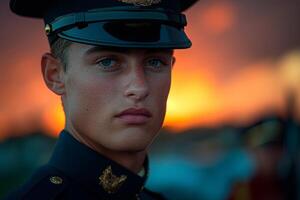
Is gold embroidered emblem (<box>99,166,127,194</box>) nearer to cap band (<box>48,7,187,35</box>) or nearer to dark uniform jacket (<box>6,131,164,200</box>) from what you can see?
dark uniform jacket (<box>6,131,164,200</box>)

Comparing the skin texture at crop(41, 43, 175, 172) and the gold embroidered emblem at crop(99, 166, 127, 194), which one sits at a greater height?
the skin texture at crop(41, 43, 175, 172)

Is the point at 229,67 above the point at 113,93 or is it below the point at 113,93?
below

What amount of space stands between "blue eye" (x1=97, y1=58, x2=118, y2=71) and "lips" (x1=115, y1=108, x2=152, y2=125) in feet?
0.38

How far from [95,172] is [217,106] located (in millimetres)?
2684

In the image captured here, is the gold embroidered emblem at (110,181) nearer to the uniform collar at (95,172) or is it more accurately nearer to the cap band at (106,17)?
the uniform collar at (95,172)

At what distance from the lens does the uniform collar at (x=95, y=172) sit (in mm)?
1822

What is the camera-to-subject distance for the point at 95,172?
1.83 metres

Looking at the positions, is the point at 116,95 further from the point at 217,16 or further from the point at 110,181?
the point at 217,16

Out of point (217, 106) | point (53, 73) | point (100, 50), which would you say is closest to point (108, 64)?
point (100, 50)

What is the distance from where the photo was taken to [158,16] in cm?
183

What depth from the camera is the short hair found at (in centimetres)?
182

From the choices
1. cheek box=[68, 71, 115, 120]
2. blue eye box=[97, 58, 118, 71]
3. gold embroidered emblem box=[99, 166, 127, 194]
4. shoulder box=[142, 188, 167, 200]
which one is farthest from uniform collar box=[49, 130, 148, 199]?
shoulder box=[142, 188, 167, 200]

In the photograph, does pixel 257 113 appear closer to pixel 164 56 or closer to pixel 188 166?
pixel 188 166

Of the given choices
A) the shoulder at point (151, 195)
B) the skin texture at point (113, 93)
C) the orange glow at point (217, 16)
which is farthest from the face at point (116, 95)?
the orange glow at point (217, 16)
